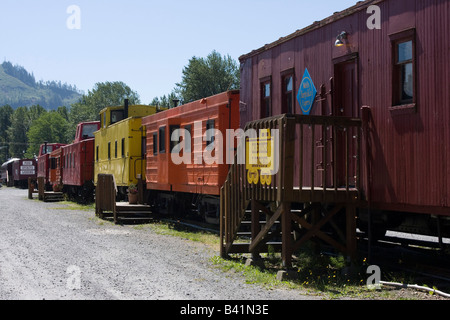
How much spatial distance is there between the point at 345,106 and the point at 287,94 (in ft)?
6.04

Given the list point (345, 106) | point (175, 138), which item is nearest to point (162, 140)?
point (175, 138)

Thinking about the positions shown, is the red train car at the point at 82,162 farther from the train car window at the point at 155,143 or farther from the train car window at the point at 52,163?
the train car window at the point at 155,143

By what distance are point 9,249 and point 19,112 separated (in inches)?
6158

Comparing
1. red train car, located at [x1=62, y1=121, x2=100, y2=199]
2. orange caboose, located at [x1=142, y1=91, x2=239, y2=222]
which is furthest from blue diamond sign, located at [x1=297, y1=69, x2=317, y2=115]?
red train car, located at [x1=62, y1=121, x2=100, y2=199]

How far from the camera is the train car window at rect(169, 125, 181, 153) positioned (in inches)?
666

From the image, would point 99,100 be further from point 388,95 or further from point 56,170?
point 388,95

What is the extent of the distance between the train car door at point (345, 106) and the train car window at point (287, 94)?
1449 millimetres

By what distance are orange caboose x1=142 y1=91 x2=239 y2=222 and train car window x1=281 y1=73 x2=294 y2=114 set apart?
2.75 metres

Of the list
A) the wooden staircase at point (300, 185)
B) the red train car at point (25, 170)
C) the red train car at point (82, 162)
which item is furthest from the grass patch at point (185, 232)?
the red train car at point (25, 170)

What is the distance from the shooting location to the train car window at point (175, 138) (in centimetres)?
1692

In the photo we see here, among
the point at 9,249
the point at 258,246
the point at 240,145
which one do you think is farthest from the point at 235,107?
the point at 9,249

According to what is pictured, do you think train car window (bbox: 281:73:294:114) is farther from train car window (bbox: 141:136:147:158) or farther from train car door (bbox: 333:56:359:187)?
train car window (bbox: 141:136:147:158)
